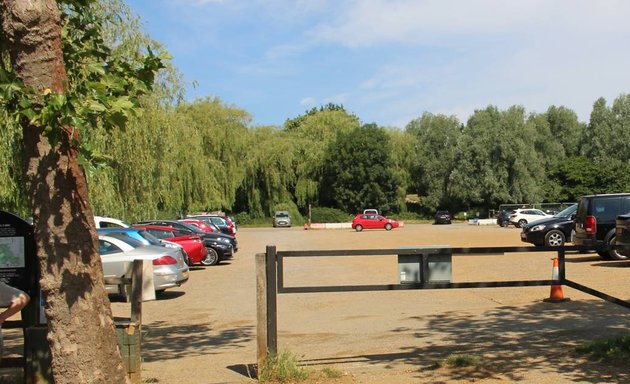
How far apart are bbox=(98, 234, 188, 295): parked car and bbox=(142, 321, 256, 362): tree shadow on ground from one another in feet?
10.5

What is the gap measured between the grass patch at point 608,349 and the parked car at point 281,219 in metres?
58.6

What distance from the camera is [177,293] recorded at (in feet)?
52.4

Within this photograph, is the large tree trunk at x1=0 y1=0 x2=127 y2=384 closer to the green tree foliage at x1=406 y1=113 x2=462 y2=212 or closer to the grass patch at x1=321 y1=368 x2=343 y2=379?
the grass patch at x1=321 y1=368 x2=343 y2=379

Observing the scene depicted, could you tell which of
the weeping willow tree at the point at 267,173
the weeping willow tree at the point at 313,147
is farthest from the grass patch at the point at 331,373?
the weeping willow tree at the point at 313,147

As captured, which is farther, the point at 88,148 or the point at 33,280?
the point at 33,280

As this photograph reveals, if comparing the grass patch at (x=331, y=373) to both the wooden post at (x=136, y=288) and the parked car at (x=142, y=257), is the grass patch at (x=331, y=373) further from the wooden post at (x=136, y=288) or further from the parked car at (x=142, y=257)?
the parked car at (x=142, y=257)

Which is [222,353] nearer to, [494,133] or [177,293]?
[177,293]

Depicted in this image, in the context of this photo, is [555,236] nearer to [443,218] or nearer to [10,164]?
[10,164]

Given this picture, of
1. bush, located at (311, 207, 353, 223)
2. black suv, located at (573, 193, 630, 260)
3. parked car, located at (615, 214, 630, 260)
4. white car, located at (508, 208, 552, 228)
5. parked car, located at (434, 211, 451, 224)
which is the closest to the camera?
parked car, located at (615, 214, 630, 260)

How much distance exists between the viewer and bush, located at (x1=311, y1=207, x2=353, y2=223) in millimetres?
73125

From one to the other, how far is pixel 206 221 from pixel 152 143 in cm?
892

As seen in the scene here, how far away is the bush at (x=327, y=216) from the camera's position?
73.1 metres

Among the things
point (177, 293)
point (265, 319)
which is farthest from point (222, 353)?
point (177, 293)

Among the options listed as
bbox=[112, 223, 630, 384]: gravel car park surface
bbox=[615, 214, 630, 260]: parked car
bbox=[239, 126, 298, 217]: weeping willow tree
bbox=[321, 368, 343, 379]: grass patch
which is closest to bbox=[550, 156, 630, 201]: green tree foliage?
bbox=[239, 126, 298, 217]: weeping willow tree
